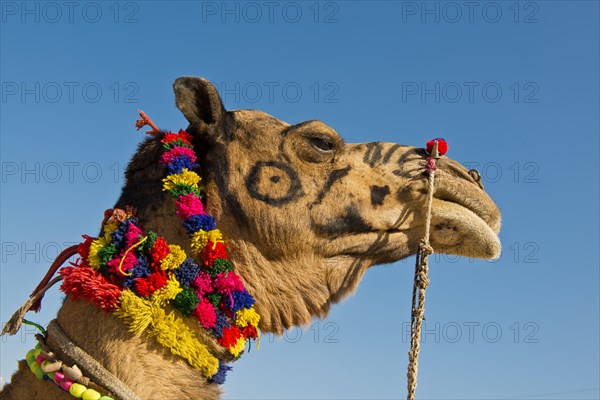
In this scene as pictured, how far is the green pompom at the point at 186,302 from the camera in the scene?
3998mm

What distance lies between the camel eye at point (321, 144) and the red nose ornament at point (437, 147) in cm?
71

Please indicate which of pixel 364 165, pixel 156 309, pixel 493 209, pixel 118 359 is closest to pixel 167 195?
pixel 156 309

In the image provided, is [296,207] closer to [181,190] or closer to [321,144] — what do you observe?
[321,144]

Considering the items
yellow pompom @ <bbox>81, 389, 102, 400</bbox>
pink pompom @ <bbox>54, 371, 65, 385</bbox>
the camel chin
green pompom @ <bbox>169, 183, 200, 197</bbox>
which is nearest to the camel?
the camel chin

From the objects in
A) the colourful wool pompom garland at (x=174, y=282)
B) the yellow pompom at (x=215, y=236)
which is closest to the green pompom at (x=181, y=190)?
the colourful wool pompom garland at (x=174, y=282)

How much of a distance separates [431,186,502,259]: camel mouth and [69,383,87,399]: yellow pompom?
240 centimetres

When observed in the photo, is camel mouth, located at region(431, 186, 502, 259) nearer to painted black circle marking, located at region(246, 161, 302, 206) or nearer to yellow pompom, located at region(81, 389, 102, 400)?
painted black circle marking, located at region(246, 161, 302, 206)

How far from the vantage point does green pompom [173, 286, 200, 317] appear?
3998 millimetres

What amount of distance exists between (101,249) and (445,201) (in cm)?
226

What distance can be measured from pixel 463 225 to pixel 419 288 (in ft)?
1.89

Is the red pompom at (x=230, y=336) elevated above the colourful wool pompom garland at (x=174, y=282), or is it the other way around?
the colourful wool pompom garland at (x=174, y=282)

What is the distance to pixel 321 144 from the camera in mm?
4793

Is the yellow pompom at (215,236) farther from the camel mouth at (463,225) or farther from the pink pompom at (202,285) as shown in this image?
the camel mouth at (463,225)

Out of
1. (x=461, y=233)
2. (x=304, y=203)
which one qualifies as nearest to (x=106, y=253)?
(x=304, y=203)
